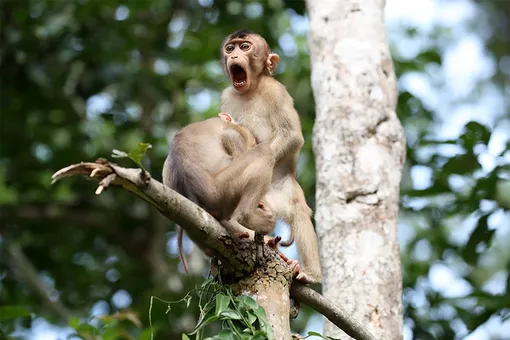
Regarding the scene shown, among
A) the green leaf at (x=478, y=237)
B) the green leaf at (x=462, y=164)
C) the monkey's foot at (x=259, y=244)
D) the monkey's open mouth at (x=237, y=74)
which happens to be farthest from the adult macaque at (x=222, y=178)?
the green leaf at (x=478, y=237)

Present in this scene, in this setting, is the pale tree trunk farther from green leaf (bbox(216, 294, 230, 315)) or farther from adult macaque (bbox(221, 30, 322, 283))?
green leaf (bbox(216, 294, 230, 315))

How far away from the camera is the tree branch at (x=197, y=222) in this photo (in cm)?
351

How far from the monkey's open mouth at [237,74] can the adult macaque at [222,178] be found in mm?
1295

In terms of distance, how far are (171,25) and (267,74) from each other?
17.4 feet

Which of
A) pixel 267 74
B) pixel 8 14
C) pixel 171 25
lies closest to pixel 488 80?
pixel 171 25

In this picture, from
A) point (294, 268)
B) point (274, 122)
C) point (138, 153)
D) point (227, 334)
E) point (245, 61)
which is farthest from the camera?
point (245, 61)

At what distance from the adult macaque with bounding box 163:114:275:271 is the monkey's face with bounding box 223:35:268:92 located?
52.1 inches

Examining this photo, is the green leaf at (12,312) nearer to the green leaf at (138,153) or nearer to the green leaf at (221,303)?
the green leaf at (221,303)

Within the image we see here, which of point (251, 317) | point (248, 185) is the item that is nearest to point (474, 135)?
point (248, 185)

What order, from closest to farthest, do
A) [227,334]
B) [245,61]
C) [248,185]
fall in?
[227,334], [248,185], [245,61]

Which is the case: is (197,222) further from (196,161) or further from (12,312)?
(12,312)

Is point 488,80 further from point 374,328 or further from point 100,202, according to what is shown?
point 374,328

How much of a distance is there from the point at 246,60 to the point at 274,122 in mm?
559

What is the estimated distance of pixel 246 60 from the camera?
646cm
